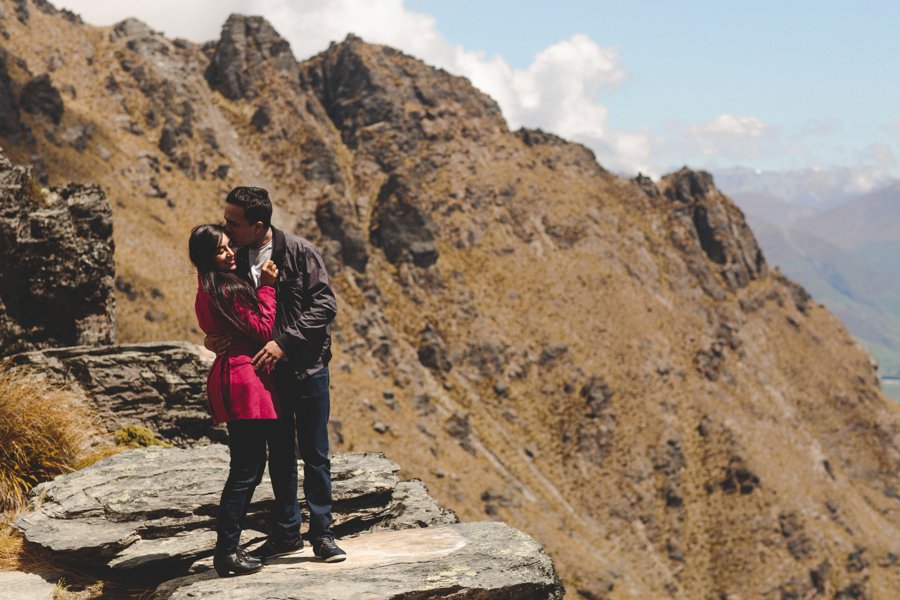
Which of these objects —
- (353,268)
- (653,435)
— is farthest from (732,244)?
(353,268)

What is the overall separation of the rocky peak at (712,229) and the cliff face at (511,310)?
67 cm

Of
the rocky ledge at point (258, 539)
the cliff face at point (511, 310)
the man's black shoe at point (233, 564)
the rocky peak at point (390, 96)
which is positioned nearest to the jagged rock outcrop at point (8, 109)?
the cliff face at point (511, 310)

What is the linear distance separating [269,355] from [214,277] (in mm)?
1102

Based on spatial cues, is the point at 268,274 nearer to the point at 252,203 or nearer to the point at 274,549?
the point at 252,203

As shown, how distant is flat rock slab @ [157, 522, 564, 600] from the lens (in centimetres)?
745

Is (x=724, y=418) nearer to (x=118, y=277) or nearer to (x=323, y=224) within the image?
(x=323, y=224)

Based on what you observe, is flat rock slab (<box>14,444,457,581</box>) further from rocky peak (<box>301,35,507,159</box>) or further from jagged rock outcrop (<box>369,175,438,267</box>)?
rocky peak (<box>301,35,507,159</box>)

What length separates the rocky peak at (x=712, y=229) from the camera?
151m

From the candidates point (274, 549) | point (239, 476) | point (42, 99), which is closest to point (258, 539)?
point (274, 549)

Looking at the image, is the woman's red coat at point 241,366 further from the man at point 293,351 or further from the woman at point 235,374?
the man at point 293,351

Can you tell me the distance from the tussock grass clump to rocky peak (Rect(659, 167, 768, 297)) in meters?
146

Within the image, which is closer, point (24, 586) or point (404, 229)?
point (24, 586)

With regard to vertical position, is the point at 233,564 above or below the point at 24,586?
Result: above

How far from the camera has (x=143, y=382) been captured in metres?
14.3
